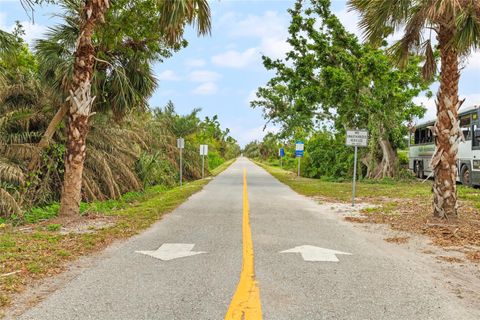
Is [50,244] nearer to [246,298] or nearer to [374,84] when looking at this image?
[246,298]

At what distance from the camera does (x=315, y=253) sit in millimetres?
7098

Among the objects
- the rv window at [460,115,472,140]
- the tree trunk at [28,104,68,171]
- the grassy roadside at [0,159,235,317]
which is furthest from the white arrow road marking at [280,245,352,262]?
the rv window at [460,115,472,140]

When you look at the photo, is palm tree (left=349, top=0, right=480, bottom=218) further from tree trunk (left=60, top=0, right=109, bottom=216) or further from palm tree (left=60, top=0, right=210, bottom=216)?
tree trunk (left=60, top=0, right=109, bottom=216)

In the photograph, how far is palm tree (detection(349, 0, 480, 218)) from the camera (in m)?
9.38

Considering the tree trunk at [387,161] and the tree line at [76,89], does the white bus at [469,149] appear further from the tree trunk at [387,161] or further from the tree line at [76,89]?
the tree line at [76,89]

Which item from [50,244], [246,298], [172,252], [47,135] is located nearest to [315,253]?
[172,252]

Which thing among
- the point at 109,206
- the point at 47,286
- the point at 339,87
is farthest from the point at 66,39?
the point at 339,87

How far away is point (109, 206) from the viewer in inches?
571

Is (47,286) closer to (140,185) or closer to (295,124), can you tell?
(140,185)

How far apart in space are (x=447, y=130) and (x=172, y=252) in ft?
22.3

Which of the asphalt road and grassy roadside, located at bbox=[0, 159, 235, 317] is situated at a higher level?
grassy roadside, located at bbox=[0, 159, 235, 317]

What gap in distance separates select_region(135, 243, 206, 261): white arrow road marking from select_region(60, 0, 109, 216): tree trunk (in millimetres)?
4085

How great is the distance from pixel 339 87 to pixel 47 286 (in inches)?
773

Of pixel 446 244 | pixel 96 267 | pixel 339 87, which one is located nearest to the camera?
pixel 96 267
